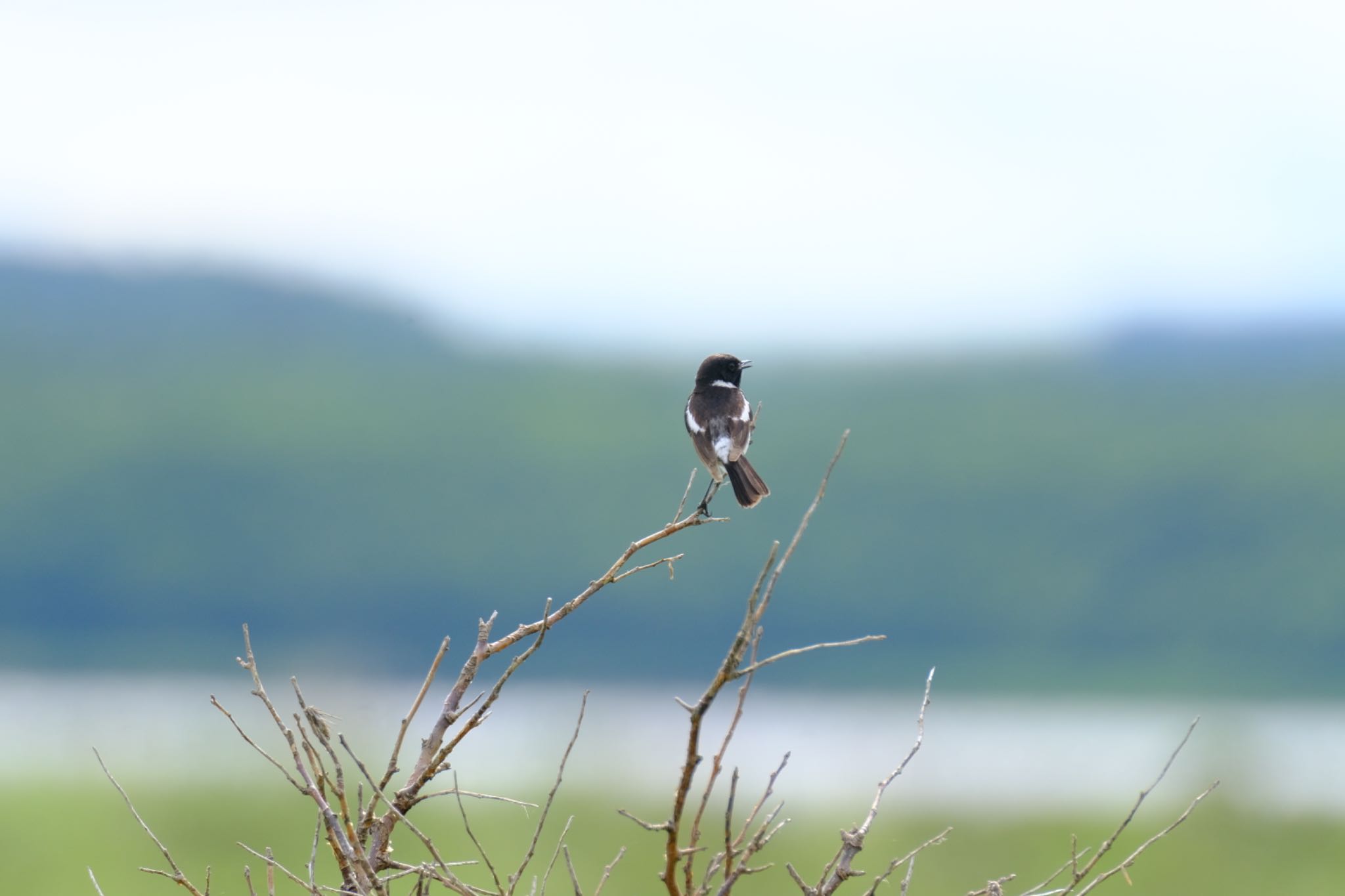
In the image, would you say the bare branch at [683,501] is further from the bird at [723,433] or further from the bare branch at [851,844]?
the bird at [723,433]

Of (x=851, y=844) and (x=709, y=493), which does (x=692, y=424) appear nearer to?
(x=709, y=493)

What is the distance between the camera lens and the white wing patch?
289 inches

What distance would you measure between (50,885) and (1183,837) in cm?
1412

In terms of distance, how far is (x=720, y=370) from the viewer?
8.09 meters

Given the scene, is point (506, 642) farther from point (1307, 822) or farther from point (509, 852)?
point (1307, 822)

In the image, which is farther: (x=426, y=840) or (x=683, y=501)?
(x=683, y=501)

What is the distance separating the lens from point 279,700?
993 inches

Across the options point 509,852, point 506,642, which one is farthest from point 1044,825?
point 506,642

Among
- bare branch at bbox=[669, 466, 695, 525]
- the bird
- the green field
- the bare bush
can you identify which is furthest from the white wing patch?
the green field

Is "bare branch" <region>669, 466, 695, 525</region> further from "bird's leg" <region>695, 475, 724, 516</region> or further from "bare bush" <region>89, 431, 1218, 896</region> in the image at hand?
"bird's leg" <region>695, 475, 724, 516</region>

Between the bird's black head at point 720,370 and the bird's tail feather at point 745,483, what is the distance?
1036 millimetres

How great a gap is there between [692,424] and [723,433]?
0.24 metres

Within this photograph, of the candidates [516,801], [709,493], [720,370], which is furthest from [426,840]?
[720,370]

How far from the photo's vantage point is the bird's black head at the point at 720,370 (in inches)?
314
